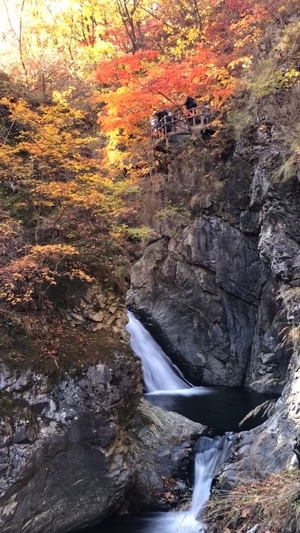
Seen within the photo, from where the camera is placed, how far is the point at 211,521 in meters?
6.18

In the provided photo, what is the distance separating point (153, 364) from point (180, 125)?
9364 millimetres

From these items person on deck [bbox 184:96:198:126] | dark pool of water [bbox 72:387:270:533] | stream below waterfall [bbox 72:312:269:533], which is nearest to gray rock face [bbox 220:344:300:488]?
stream below waterfall [bbox 72:312:269:533]

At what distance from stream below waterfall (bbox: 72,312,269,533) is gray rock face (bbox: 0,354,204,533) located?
288 millimetres

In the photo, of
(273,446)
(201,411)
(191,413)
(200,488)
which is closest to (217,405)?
(201,411)

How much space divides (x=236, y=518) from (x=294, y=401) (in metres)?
2.46

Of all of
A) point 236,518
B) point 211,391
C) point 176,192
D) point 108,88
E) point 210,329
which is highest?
point 108,88

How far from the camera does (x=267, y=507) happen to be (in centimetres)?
461

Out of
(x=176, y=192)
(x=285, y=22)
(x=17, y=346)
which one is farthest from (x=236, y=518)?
(x=285, y=22)

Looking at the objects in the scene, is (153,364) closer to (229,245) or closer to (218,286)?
(218,286)

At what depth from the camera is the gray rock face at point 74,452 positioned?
6094 mm

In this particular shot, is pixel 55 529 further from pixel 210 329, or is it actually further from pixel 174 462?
pixel 210 329

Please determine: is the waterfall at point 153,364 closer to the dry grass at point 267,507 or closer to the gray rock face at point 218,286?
the gray rock face at point 218,286

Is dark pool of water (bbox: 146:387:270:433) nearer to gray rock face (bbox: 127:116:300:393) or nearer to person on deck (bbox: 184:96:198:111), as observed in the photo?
gray rock face (bbox: 127:116:300:393)

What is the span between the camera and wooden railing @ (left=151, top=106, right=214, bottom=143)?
16.4 m
